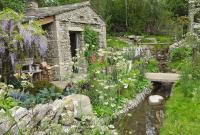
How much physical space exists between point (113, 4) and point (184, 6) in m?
5.29

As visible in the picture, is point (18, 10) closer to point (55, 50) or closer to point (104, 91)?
point (55, 50)

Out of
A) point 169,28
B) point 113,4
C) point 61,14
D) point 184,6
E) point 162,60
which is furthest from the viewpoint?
point 169,28

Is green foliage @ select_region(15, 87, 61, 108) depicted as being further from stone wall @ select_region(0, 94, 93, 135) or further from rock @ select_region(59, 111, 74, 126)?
rock @ select_region(59, 111, 74, 126)

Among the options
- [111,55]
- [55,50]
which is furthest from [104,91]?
[55,50]

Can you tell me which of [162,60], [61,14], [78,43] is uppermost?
[61,14]

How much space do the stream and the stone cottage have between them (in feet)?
10.5

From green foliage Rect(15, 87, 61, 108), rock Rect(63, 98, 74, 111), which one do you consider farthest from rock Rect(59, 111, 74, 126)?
green foliage Rect(15, 87, 61, 108)

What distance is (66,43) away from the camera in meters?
14.0

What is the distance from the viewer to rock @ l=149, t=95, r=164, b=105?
11990 mm

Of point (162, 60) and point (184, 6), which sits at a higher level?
point (184, 6)

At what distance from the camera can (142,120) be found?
10.0 meters

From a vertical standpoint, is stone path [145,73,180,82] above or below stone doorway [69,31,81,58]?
below

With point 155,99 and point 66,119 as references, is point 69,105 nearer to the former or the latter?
point 66,119

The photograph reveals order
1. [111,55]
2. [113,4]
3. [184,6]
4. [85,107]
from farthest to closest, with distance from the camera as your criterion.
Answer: [113,4]
[184,6]
[111,55]
[85,107]
